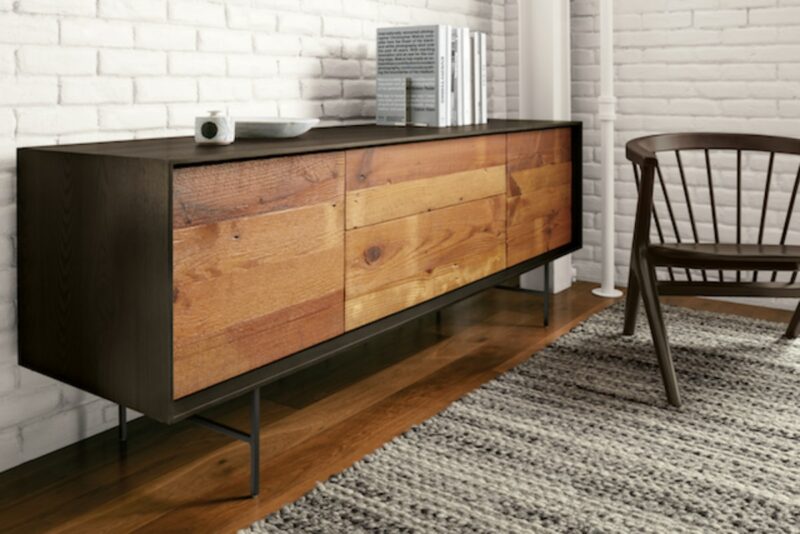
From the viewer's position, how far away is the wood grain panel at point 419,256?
6.76ft

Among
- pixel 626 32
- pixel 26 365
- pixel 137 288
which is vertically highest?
pixel 626 32

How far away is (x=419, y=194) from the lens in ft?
7.42

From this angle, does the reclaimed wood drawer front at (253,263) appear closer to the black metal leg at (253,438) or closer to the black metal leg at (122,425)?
the black metal leg at (253,438)

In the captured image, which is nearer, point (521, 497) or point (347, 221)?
point (521, 497)

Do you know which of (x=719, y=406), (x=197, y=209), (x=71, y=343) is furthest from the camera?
(x=719, y=406)

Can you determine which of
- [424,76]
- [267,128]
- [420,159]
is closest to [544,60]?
[424,76]

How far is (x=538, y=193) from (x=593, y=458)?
118cm

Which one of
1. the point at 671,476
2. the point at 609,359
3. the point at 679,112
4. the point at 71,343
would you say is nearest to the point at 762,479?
the point at 671,476

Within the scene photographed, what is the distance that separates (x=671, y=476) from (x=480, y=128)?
4.09 ft

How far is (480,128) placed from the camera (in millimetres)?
2631

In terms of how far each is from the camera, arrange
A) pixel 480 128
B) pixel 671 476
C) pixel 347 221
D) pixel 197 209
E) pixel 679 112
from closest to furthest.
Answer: pixel 197 209 → pixel 671 476 → pixel 347 221 → pixel 480 128 → pixel 679 112

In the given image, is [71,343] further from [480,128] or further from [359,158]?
[480,128]

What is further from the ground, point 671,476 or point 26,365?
point 26,365

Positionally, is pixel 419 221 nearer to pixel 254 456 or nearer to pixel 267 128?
pixel 267 128
